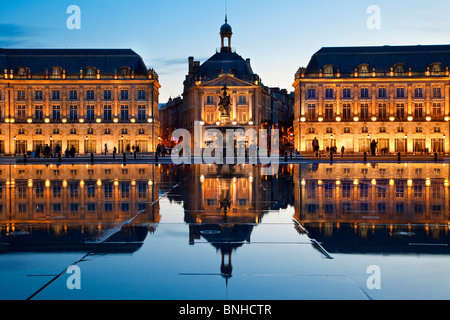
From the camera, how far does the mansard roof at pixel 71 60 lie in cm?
7669

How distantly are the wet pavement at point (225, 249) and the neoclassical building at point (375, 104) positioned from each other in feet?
220

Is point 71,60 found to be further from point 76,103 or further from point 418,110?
point 418,110

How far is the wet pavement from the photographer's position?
4906 millimetres

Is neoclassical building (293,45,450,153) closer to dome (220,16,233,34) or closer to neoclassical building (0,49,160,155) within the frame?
dome (220,16,233,34)

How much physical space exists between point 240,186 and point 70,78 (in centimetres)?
6621

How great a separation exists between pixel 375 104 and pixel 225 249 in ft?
249

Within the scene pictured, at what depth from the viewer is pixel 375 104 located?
78.1 metres

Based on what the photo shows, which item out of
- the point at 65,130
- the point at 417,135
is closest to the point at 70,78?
the point at 65,130

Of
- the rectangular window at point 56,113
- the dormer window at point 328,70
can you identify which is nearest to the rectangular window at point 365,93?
the dormer window at point 328,70

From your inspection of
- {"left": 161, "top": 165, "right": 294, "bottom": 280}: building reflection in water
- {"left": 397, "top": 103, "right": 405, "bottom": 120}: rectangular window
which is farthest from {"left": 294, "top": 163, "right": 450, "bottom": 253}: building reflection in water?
{"left": 397, "top": 103, "right": 405, "bottom": 120}: rectangular window

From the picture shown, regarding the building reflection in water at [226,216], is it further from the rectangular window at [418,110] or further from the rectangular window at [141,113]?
the rectangular window at [418,110]

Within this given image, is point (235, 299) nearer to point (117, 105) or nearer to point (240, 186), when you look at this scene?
point (240, 186)

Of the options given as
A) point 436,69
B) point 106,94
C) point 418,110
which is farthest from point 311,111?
point 106,94

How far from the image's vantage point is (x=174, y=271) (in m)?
5.52
